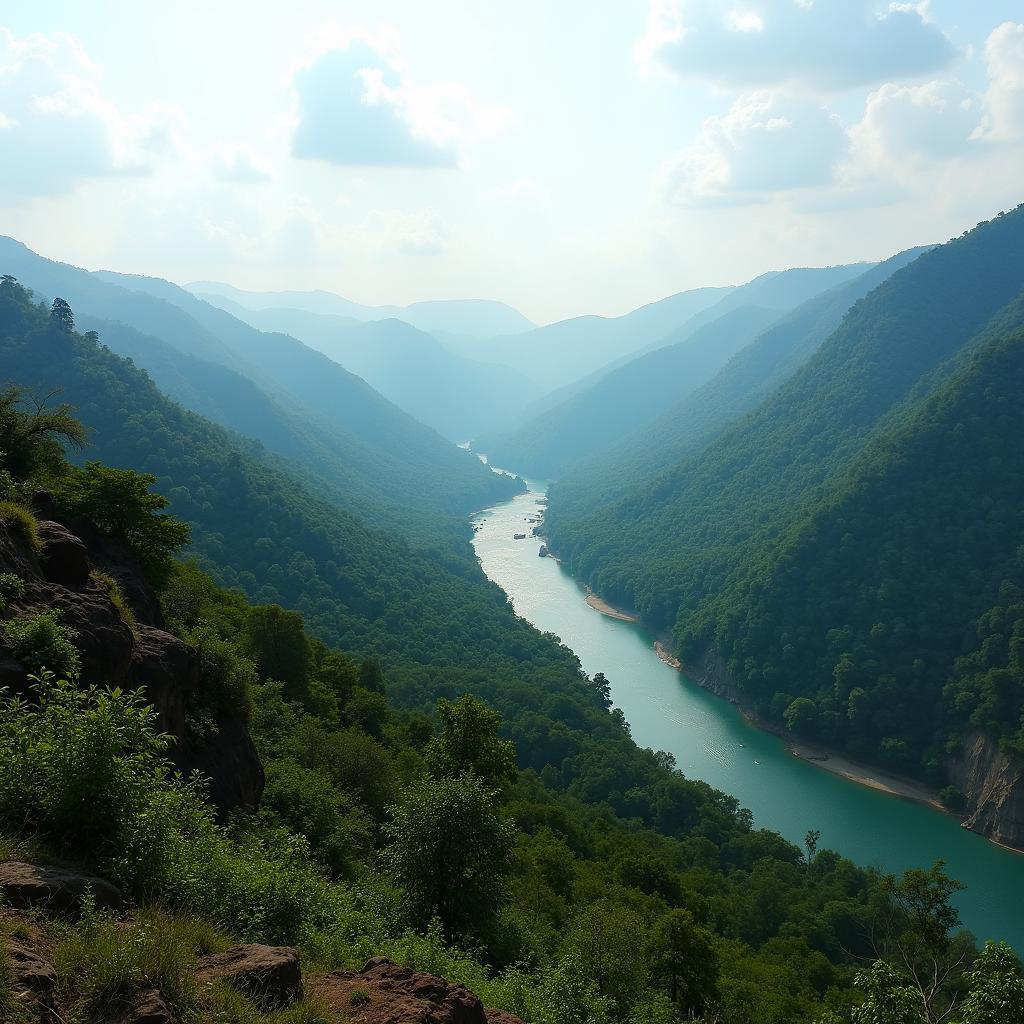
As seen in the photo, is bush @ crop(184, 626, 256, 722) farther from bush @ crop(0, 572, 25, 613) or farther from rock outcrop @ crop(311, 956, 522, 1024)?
rock outcrop @ crop(311, 956, 522, 1024)

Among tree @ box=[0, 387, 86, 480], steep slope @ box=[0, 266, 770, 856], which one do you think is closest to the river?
steep slope @ box=[0, 266, 770, 856]

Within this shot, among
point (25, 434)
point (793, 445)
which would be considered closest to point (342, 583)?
point (25, 434)

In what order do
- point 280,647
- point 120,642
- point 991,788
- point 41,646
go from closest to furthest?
point 41,646 → point 120,642 → point 280,647 → point 991,788

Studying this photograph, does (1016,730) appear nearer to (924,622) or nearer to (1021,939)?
(924,622)

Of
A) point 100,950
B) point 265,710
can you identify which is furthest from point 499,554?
point 100,950

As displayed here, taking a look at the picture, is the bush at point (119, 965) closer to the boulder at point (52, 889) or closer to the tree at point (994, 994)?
the boulder at point (52, 889)

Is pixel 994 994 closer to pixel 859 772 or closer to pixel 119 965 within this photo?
pixel 119 965
